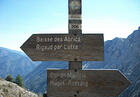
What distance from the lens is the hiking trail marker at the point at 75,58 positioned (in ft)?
13.4

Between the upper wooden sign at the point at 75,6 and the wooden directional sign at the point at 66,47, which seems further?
the upper wooden sign at the point at 75,6

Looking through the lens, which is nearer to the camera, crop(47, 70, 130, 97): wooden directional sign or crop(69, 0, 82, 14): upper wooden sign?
crop(47, 70, 130, 97): wooden directional sign

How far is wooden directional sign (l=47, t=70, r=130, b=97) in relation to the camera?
13.4 ft

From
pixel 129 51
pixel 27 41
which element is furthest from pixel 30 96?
pixel 129 51

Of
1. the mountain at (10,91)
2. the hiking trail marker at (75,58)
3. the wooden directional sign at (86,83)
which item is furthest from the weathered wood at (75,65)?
the mountain at (10,91)

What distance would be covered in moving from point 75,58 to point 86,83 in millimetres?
700

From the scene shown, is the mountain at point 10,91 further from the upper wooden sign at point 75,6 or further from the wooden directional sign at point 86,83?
the upper wooden sign at point 75,6

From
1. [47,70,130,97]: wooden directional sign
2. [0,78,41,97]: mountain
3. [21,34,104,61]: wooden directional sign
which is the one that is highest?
[21,34,104,61]: wooden directional sign

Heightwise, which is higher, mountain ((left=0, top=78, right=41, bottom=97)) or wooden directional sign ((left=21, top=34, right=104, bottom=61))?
wooden directional sign ((left=21, top=34, right=104, bottom=61))

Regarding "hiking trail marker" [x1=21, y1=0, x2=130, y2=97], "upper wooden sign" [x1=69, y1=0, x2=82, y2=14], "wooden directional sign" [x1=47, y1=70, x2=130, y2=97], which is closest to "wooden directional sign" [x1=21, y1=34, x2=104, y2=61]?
"hiking trail marker" [x1=21, y1=0, x2=130, y2=97]

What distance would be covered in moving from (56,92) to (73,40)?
4.64ft

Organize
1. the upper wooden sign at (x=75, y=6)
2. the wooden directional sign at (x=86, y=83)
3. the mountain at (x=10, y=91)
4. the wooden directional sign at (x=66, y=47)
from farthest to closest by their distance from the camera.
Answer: the mountain at (x=10, y=91)
the upper wooden sign at (x=75, y=6)
the wooden directional sign at (x=66, y=47)
the wooden directional sign at (x=86, y=83)

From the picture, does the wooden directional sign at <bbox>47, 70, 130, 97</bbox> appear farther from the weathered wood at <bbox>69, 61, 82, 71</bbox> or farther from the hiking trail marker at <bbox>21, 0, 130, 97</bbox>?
the weathered wood at <bbox>69, 61, 82, 71</bbox>

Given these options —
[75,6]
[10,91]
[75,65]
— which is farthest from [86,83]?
[10,91]
